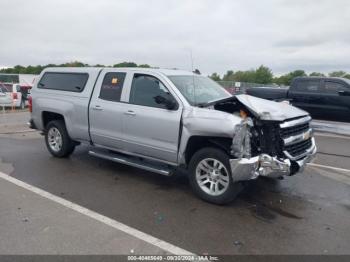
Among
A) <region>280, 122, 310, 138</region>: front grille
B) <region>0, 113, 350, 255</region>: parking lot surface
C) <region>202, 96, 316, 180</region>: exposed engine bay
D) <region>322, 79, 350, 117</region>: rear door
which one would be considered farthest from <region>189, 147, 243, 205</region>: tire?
<region>322, 79, 350, 117</region>: rear door

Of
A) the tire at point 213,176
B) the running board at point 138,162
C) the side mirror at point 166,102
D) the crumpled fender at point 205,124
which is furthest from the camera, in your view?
the running board at point 138,162

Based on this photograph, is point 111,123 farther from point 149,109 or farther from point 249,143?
point 249,143

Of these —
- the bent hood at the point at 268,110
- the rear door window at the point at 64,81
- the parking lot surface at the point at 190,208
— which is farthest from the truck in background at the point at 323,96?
the rear door window at the point at 64,81

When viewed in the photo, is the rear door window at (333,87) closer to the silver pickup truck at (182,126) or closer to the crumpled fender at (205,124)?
the silver pickup truck at (182,126)

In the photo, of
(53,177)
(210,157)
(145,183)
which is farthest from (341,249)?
(53,177)

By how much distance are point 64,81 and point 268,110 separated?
4324 millimetres

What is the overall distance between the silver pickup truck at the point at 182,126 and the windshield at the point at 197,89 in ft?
0.07

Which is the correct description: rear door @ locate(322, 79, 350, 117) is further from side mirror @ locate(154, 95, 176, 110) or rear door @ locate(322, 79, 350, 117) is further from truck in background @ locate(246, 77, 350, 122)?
side mirror @ locate(154, 95, 176, 110)

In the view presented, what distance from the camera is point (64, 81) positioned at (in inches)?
279

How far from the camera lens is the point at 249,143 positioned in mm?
4520

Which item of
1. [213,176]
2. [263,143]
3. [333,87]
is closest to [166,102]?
[213,176]

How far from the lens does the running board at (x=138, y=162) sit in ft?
17.3

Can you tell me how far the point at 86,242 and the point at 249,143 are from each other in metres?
2.35

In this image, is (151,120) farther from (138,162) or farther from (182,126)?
(138,162)
